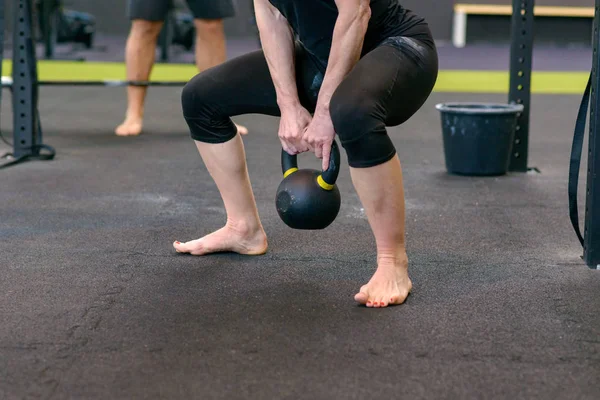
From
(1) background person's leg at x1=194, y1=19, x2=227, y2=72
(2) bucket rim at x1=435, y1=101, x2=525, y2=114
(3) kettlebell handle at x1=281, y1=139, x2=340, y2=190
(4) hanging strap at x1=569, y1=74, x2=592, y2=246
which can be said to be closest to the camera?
(3) kettlebell handle at x1=281, y1=139, x2=340, y2=190

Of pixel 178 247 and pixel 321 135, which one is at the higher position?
pixel 321 135

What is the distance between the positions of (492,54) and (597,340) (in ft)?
28.8

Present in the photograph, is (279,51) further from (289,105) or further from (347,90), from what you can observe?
(347,90)

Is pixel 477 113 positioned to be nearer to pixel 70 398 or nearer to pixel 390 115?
pixel 390 115

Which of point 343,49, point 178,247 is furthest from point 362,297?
point 178,247

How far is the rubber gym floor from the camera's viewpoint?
147cm

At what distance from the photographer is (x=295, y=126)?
195cm

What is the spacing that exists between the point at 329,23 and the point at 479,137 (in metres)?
1.60

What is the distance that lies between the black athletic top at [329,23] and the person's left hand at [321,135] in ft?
0.62

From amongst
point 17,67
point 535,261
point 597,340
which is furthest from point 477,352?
point 17,67

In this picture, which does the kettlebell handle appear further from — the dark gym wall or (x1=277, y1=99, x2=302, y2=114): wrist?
the dark gym wall

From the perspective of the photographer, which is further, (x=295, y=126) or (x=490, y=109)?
(x=490, y=109)

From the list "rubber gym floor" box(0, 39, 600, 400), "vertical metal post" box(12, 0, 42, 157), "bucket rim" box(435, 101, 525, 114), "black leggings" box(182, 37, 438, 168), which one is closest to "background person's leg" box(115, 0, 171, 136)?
"vertical metal post" box(12, 0, 42, 157)

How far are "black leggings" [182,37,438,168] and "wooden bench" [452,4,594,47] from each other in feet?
33.4
